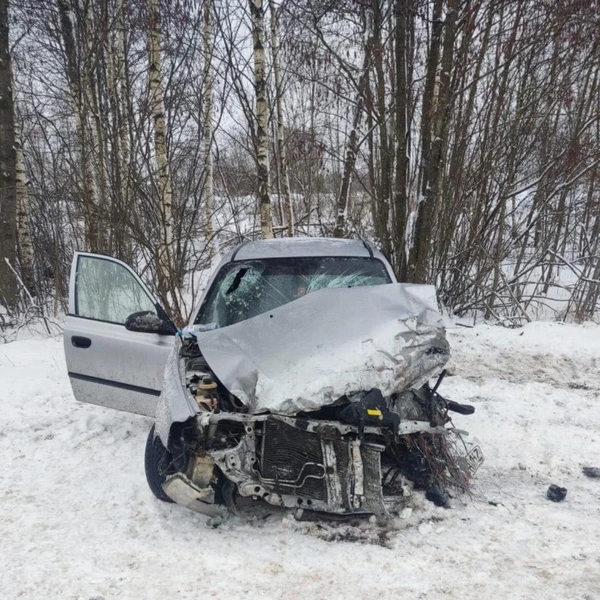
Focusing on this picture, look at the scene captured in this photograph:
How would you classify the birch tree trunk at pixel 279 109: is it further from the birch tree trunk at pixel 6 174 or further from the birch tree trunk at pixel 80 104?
the birch tree trunk at pixel 6 174

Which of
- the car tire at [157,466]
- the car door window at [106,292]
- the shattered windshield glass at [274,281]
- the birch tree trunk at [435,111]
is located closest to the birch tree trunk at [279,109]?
the birch tree trunk at [435,111]

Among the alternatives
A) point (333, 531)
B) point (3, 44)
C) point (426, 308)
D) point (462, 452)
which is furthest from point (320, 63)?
point (333, 531)

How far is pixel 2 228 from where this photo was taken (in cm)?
Result: 928

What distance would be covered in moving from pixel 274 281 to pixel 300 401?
153cm

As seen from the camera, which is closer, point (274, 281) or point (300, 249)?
point (274, 281)

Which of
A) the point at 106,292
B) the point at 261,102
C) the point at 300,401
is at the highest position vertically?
the point at 261,102

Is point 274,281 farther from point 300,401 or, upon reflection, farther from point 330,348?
point 300,401

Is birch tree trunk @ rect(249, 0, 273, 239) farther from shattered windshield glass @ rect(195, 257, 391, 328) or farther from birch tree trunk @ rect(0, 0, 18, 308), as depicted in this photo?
birch tree trunk @ rect(0, 0, 18, 308)

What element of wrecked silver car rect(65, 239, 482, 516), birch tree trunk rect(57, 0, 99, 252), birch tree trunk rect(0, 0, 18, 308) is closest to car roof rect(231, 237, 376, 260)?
wrecked silver car rect(65, 239, 482, 516)

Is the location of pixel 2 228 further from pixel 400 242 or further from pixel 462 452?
pixel 462 452

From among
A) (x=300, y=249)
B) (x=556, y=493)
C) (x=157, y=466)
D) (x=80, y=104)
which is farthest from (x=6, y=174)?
(x=556, y=493)

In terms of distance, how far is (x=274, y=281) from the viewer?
404cm

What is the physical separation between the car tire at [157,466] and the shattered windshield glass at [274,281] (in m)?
1.02

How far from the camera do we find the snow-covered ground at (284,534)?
2428 millimetres
